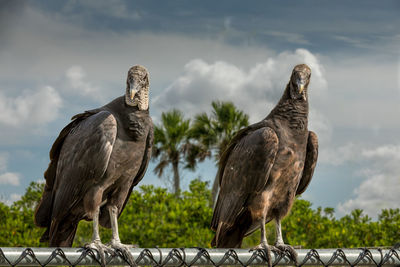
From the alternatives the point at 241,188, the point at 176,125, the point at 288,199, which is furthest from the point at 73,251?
the point at 176,125

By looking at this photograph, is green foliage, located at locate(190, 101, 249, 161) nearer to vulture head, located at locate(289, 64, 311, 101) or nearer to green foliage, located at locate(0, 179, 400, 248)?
→ green foliage, located at locate(0, 179, 400, 248)

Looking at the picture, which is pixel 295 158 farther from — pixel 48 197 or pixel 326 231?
pixel 326 231

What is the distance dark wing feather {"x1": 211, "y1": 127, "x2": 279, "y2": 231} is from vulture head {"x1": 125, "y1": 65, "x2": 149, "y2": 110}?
92cm

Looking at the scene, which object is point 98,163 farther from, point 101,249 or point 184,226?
point 184,226

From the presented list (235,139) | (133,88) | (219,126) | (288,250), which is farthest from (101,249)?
(219,126)

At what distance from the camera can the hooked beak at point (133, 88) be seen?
396 cm

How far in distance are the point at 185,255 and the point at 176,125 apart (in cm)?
1688

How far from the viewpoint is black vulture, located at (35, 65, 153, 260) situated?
388 centimetres

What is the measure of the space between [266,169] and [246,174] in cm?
18

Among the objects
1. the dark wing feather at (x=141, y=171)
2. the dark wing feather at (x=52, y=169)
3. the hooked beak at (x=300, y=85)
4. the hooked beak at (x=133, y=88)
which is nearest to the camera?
the hooked beak at (x=133, y=88)

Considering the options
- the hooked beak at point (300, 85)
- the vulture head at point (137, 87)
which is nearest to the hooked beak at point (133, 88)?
the vulture head at point (137, 87)

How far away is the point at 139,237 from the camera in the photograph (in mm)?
10664

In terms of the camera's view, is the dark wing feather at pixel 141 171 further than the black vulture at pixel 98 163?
Yes

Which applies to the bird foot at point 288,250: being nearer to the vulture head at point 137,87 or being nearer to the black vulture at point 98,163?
the black vulture at point 98,163
